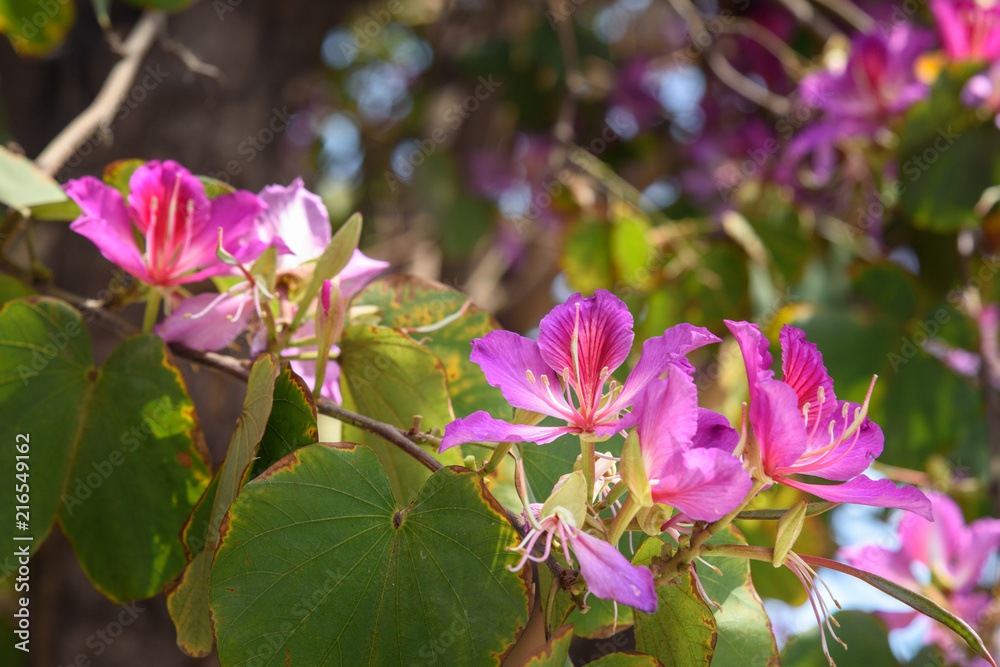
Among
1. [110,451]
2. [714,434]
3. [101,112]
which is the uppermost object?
[714,434]

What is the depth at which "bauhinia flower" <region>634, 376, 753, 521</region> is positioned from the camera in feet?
1.45

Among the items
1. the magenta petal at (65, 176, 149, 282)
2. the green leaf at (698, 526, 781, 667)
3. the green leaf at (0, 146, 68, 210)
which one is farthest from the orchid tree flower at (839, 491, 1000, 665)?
the green leaf at (0, 146, 68, 210)

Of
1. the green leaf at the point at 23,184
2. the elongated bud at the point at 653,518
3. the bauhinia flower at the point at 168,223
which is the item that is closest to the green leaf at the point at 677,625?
the elongated bud at the point at 653,518

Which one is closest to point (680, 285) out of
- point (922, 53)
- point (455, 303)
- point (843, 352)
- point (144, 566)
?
point (843, 352)

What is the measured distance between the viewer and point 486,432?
0.48 meters

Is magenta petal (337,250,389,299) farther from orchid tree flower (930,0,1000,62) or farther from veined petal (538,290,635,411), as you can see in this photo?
orchid tree flower (930,0,1000,62)

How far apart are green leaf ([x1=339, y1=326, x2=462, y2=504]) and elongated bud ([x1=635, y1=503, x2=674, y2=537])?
213 mm

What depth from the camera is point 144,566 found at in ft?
2.26

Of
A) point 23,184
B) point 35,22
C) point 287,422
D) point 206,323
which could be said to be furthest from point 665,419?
point 35,22

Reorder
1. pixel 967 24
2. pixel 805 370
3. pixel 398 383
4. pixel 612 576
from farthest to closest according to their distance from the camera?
pixel 967 24
pixel 398 383
pixel 805 370
pixel 612 576

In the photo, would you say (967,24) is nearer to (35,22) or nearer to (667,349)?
(667,349)

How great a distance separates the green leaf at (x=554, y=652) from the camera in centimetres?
44

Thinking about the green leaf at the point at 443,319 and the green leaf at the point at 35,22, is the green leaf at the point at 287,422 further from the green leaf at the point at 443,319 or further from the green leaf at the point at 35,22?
the green leaf at the point at 35,22

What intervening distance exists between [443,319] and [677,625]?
0.36 metres
